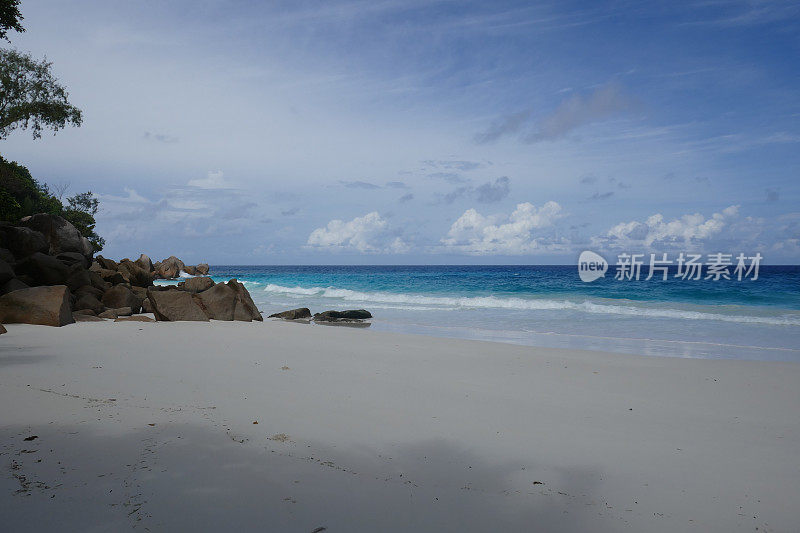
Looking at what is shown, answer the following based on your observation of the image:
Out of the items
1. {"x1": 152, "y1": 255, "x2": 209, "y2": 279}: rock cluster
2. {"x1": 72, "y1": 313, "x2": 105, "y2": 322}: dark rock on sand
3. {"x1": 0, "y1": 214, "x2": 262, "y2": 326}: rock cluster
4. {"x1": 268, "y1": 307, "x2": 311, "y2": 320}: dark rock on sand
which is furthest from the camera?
{"x1": 152, "y1": 255, "x2": 209, "y2": 279}: rock cluster

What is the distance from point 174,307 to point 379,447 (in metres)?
10.5

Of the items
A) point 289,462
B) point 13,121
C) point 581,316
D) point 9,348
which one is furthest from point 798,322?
point 13,121

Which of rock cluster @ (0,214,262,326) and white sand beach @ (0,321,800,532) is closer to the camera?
white sand beach @ (0,321,800,532)

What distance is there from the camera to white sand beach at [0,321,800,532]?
3.03 meters

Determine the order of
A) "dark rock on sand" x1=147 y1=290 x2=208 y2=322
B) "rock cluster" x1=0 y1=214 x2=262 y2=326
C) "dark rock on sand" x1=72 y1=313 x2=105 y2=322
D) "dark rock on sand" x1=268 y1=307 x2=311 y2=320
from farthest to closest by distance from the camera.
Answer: "dark rock on sand" x1=268 y1=307 x2=311 y2=320
"dark rock on sand" x1=147 y1=290 x2=208 y2=322
"dark rock on sand" x1=72 y1=313 x2=105 y2=322
"rock cluster" x1=0 y1=214 x2=262 y2=326

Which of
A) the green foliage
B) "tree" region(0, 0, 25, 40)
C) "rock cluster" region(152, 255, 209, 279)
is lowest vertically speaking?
"rock cluster" region(152, 255, 209, 279)

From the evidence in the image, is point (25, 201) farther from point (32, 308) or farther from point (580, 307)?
point (580, 307)

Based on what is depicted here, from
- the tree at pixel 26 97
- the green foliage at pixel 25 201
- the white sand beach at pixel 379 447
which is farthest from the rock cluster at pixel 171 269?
the white sand beach at pixel 379 447

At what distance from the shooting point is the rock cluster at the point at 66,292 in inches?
421

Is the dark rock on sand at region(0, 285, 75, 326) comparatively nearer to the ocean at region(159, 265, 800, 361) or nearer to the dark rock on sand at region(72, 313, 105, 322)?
the dark rock on sand at region(72, 313, 105, 322)

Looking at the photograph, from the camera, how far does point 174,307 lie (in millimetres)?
12859

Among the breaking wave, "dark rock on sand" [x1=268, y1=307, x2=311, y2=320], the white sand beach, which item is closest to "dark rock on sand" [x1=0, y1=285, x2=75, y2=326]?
the white sand beach

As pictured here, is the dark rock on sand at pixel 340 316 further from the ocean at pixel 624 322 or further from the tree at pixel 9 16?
the tree at pixel 9 16

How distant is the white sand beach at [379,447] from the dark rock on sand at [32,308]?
3488 millimetres
